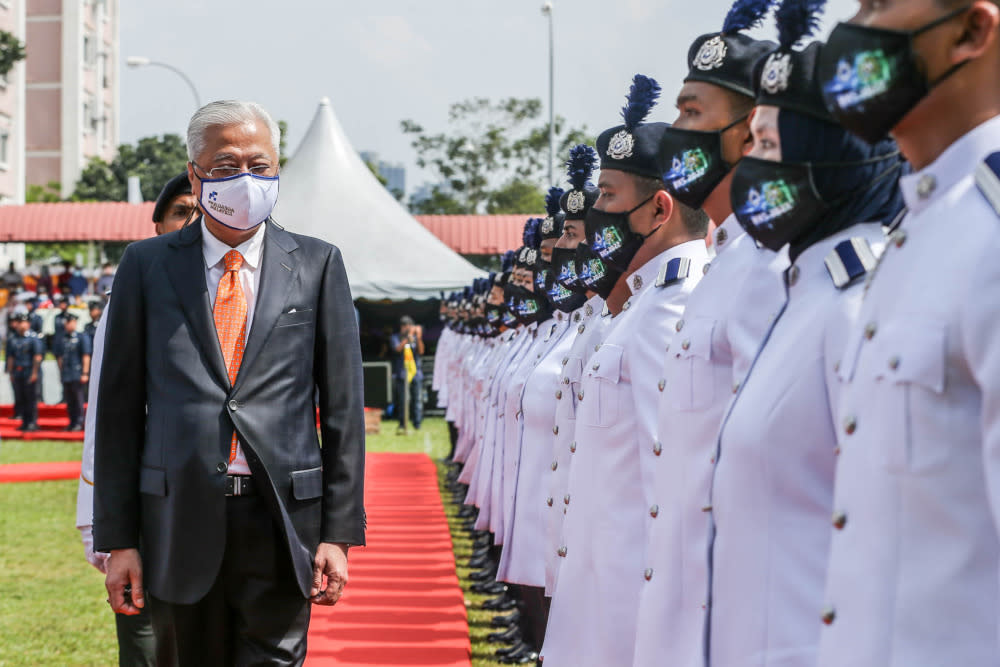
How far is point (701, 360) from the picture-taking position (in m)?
2.88

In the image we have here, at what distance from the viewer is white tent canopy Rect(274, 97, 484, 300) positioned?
2188 centimetres

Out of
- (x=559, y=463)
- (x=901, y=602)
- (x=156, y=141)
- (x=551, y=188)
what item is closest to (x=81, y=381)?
(x=551, y=188)

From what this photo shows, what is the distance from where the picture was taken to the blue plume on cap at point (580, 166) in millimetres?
5590

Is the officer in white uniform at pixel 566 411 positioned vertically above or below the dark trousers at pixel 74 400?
above

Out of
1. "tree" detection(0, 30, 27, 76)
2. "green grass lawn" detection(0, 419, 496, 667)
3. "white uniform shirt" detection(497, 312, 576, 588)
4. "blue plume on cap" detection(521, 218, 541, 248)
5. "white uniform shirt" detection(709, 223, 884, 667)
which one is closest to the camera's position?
"white uniform shirt" detection(709, 223, 884, 667)

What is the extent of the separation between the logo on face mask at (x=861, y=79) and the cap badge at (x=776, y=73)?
1.58 feet

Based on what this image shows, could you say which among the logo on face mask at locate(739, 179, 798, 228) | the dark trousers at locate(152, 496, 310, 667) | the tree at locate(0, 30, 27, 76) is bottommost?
the dark trousers at locate(152, 496, 310, 667)

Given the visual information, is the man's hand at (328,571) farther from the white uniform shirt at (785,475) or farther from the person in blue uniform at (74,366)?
the person in blue uniform at (74,366)

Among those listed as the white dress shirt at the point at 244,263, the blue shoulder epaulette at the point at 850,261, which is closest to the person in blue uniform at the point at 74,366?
the white dress shirt at the point at 244,263

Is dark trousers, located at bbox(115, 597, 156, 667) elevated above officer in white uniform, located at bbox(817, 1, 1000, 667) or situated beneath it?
situated beneath

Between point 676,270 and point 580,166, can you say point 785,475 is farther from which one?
point 580,166

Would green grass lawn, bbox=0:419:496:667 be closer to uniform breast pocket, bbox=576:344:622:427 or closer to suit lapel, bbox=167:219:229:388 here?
uniform breast pocket, bbox=576:344:622:427

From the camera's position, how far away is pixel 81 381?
1902cm

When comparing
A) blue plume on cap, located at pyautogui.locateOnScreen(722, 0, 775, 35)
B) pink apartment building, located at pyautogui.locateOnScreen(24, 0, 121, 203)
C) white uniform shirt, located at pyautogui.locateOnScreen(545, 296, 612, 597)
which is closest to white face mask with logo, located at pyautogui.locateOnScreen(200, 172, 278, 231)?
blue plume on cap, located at pyautogui.locateOnScreen(722, 0, 775, 35)
